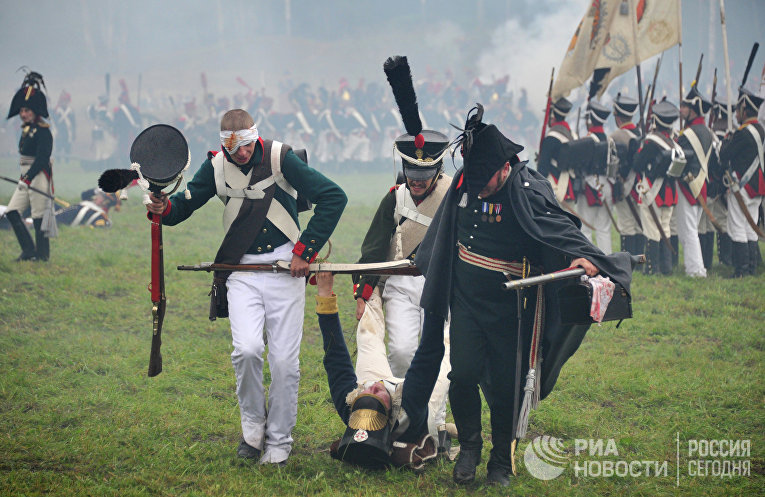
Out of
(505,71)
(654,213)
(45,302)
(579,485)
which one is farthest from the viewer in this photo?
(505,71)

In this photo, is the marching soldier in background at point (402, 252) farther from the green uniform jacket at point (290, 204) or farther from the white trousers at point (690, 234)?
the white trousers at point (690, 234)

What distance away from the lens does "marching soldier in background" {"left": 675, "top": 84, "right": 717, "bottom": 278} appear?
10.1m

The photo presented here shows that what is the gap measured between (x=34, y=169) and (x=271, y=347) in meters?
7.03

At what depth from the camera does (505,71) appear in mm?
48781

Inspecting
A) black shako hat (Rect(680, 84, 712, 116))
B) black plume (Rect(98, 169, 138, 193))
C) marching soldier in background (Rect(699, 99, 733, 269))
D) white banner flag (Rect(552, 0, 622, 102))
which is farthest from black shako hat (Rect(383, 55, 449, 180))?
marching soldier in background (Rect(699, 99, 733, 269))

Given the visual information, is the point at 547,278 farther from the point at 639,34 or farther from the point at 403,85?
the point at 639,34

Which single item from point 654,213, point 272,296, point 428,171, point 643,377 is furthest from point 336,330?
point 654,213

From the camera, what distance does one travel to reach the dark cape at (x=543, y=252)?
4051 mm

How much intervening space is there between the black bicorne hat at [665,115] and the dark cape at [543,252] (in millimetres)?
6656

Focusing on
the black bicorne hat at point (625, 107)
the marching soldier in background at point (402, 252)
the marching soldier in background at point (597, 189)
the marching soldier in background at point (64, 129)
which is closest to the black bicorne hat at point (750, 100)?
the black bicorne hat at point (625, 107)

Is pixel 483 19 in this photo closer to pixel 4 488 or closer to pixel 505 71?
pixel 505 71

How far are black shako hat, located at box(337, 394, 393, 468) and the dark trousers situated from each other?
45 centimetres

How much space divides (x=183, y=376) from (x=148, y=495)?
222 cm

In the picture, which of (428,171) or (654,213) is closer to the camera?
(428,171)
